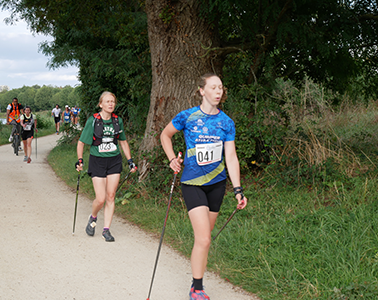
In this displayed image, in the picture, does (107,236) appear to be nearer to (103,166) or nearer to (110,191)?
(110,191)

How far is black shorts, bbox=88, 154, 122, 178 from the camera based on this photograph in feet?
18.7

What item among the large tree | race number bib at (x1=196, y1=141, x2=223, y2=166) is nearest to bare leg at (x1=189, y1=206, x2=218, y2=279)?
race number bib at (x1=196, y1=141, x2=223, y2=166)

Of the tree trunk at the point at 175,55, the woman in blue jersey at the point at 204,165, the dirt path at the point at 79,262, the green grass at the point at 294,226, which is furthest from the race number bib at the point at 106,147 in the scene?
the tree trunk at the point at 175,55

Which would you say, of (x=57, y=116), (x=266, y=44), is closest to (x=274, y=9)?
(x=266, y=44)

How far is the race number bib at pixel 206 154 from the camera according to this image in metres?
3.72

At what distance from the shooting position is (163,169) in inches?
304

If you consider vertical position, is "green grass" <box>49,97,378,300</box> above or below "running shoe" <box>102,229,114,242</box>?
above

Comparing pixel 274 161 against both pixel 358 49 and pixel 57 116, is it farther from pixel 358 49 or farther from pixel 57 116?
pixel 57 116

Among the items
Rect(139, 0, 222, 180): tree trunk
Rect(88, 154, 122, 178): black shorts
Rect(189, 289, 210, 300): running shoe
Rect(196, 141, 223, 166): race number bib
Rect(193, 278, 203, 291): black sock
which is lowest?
Rect(189, 289, 210, 300): running shoe

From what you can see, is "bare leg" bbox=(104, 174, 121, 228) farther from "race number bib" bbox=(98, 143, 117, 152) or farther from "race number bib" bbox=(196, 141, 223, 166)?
"race number bib" bbox=(196, 141, 223, 166)

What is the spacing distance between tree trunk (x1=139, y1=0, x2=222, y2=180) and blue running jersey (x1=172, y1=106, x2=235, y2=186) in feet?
13.3

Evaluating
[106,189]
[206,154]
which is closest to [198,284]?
[206,154]

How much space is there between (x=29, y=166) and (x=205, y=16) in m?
8.22

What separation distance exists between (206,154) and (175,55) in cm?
442
